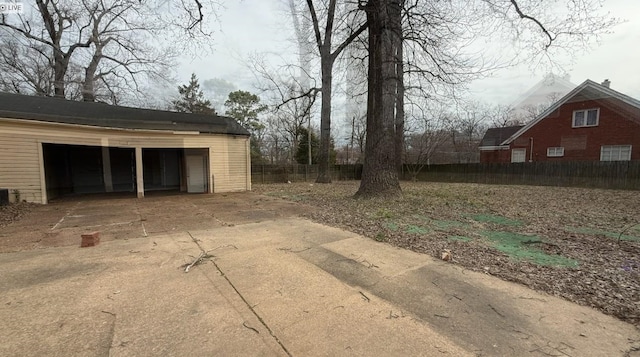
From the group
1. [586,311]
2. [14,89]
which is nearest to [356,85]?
[586,311]

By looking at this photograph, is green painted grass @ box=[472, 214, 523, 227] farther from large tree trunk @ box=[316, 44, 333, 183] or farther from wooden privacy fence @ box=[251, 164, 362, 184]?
wooden privacy fence @ box=[251, 164, 362, 184]

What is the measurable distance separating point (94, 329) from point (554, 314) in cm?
360

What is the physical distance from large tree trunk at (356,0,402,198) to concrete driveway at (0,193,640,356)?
400 centimetres

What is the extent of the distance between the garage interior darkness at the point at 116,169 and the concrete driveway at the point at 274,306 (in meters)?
8.50

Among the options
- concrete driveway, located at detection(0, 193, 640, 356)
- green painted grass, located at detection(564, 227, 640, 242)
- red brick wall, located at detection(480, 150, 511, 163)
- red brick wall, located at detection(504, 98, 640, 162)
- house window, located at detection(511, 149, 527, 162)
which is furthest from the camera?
red brick wall, located at detection(480, 150, 511, 163)

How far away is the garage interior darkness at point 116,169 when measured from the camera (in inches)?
470

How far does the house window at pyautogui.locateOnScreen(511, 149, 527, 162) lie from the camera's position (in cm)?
1962

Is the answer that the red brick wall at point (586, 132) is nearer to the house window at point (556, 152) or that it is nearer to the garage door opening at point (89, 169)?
the house window at point (556, 152)

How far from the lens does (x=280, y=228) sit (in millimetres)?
5250

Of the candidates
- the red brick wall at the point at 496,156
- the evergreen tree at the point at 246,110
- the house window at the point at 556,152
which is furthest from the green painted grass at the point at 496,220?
the evergreen tree at the point at 246,110

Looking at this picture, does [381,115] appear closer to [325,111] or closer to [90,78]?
[325,111]

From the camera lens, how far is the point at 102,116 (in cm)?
1052

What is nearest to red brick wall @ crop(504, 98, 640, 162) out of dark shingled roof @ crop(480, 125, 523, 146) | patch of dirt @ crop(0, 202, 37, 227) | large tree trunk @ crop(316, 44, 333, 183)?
dark shingled roof @ crop(480, 125, 523, 146)

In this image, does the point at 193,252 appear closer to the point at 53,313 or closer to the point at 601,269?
the point at 53,313
